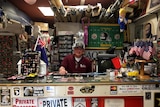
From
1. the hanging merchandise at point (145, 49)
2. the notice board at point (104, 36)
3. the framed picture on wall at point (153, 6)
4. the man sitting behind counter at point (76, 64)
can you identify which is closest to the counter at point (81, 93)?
the hanging merchandise at point (145, 49)

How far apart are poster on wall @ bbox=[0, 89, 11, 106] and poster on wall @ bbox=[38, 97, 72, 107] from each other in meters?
0.28

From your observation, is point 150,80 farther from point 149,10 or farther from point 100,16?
point 100,16

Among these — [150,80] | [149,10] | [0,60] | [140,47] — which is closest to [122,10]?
[149,10]

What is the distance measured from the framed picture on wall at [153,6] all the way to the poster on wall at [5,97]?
7.04 feet

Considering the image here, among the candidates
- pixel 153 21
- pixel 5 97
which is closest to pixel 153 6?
pixel 153 21

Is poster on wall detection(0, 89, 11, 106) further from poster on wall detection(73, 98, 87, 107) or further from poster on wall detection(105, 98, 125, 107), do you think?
poster on wall detection(105, 98, 125, 107)

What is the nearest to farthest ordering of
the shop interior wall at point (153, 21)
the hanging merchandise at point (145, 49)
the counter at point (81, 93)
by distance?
the counter at point (81, 93), the hanging merchandise at point (145, 49), the shop interior wall at point (153, 21)

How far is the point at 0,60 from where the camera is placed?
3.55 meters

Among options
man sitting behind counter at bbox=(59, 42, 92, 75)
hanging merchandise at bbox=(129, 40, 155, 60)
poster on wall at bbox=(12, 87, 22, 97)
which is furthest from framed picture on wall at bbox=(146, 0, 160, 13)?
poster on wall at bbox=(12, 87, 22, 97)

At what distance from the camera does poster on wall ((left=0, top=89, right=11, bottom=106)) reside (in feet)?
5.55

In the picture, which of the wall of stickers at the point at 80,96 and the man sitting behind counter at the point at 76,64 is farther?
the man sitting behind counter at the point at 76,64

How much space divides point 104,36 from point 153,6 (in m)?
1.78

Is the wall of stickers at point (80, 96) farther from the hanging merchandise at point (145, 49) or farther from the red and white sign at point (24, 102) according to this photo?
the hanging merchandise at point (145, 49)

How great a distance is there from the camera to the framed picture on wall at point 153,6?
2581 millimetres
